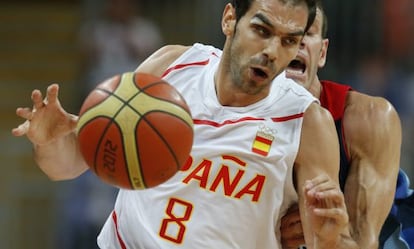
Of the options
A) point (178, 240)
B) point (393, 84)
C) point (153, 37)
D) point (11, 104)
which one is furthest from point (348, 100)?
point (11, 104)

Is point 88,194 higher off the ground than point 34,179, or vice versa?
point 88,194

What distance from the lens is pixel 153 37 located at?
368 inches

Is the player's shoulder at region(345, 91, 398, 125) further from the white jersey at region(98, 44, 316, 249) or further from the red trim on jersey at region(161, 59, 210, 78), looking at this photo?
the red trim on jersey at region(161, 59, 210, 78)

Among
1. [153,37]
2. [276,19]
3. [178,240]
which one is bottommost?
[153,37]

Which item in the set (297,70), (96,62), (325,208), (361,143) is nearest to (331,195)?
(325,208)

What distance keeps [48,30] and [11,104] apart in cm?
98

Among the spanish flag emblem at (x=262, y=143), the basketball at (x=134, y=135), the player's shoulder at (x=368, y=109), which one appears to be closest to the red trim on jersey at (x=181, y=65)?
the spanish flag emblem at (x=262, y=143)

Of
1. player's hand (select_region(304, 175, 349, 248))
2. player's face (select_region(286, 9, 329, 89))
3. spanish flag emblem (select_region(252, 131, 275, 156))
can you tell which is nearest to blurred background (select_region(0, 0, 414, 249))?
player's face (select_region(286, 9, 329, 89))

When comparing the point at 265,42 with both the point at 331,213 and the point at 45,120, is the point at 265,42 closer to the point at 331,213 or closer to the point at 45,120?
the point at 331,213

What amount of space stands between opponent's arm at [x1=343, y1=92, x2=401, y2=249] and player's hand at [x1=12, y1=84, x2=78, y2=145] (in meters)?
1.59

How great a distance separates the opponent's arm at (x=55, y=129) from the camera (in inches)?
175

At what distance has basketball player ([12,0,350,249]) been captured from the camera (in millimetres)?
4348

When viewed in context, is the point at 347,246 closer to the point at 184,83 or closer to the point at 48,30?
the point at 184,83

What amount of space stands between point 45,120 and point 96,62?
4.68 meters
